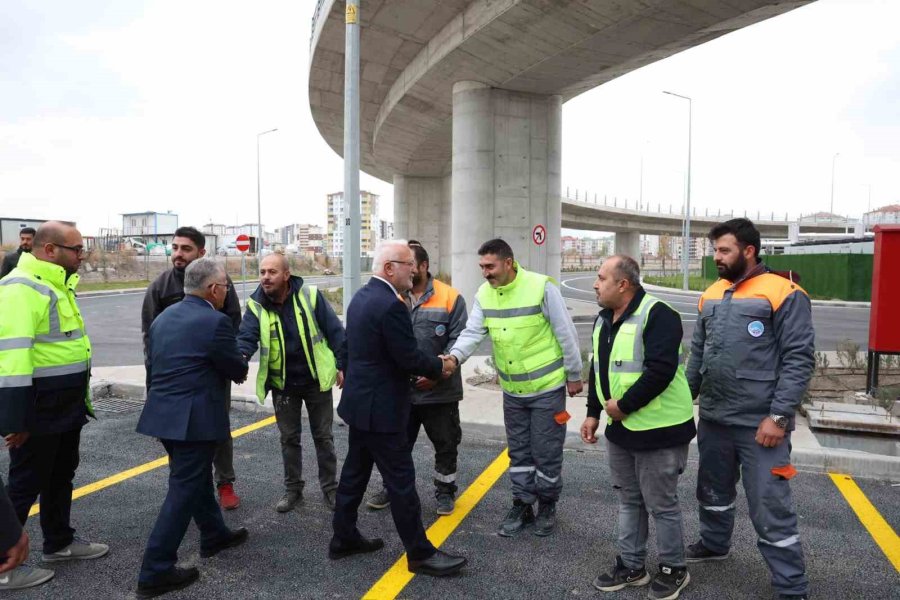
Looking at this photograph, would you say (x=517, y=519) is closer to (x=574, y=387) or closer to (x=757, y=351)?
(x=574, y=387)

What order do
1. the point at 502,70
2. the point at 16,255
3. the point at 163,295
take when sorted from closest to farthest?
1. the point at 163,295
2. the point at 16,255
3. the point at 502,70

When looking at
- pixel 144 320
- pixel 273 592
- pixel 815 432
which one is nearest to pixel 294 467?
pixel 273 592

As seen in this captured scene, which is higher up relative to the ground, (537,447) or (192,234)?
(192,234)

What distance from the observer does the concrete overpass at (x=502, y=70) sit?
10.1 metres

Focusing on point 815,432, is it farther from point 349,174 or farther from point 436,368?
point 349,174

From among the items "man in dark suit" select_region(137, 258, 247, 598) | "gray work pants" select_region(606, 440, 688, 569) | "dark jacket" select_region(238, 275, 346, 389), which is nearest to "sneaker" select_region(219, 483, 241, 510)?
"dark jacket" select_region(238, 275, 346, 389)

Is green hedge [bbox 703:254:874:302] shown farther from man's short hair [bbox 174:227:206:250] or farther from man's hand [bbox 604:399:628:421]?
man's short hair [bbox 174:227:206:250]

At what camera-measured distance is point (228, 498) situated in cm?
475

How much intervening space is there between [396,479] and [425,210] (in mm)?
31031

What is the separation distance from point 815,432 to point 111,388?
28.8 ft

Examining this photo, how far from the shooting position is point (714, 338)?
3.72 metres

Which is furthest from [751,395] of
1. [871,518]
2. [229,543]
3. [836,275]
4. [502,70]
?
[836,275]

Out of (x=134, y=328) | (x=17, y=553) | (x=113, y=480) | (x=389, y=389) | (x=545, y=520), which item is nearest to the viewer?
(x=17, y=553)

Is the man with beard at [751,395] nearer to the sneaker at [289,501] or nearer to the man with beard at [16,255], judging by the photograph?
the sneaker at [289,501]
